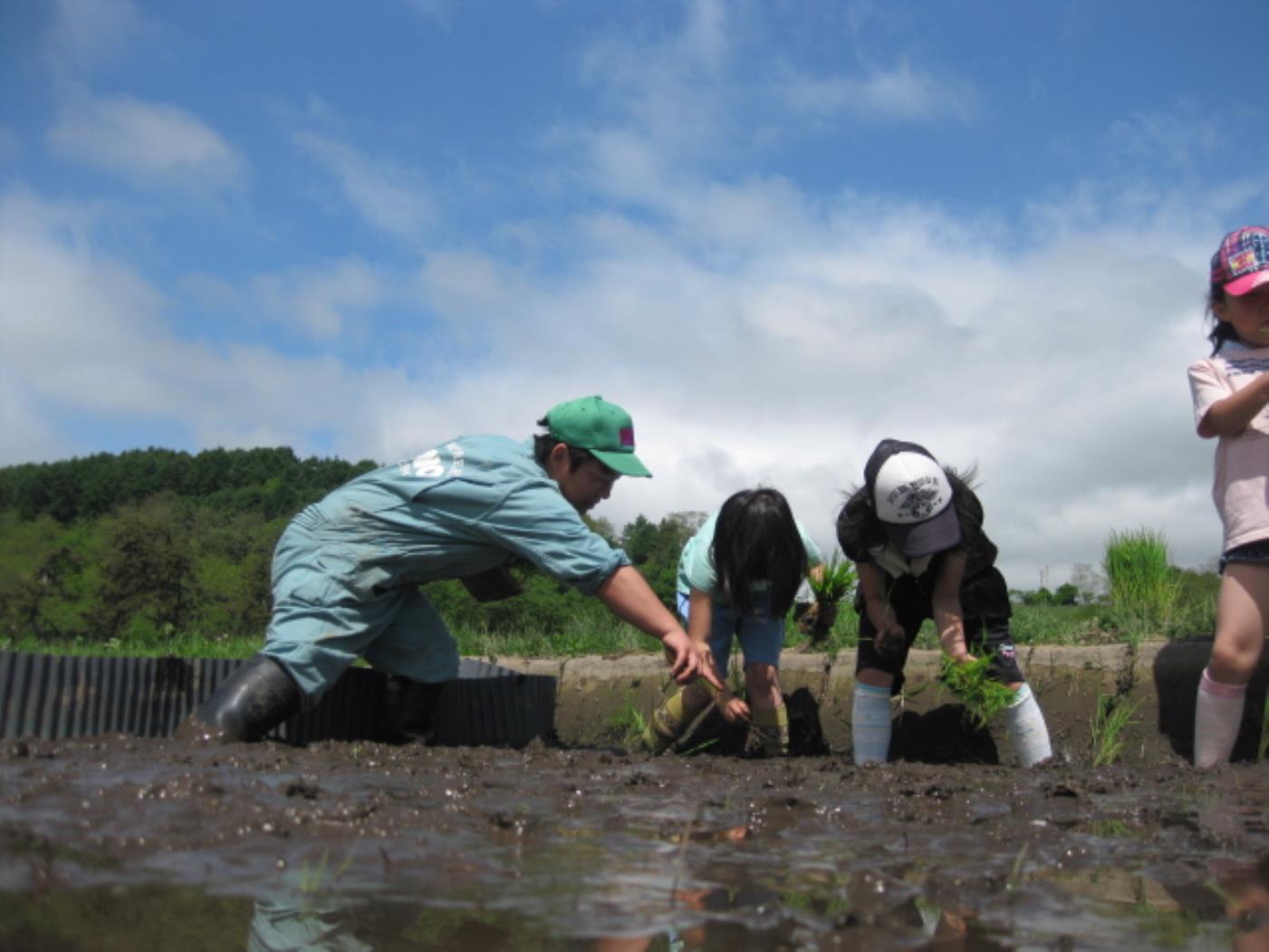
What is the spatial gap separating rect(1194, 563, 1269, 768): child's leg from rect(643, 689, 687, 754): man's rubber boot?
1.93 meters

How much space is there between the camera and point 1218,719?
12.1 ft

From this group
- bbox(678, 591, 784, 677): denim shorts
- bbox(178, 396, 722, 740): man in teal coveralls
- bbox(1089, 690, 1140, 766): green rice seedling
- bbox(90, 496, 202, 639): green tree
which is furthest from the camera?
bbox(90, 496, 202, 639): green tree

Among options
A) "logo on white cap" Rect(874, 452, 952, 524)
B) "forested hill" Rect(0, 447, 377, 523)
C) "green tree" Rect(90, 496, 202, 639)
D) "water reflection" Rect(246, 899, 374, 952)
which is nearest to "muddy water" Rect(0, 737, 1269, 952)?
"water reflection" Rect(246, 899, 374, 952)

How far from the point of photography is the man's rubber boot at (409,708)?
431 centimetres

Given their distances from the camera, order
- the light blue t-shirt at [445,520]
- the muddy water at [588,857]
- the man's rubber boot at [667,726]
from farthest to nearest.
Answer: the man's rubber boot at [667,726]
the light blue t-shirt at [445,520]
the muddy water at [588,857]

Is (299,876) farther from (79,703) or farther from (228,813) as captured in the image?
(79,703)

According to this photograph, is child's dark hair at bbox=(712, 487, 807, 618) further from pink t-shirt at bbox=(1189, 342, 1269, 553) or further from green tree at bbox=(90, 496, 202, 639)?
green tree at bbox=(90, 496, 202, 639)

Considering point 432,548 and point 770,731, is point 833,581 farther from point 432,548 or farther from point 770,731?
point 432,548

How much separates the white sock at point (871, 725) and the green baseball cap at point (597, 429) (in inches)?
45.7

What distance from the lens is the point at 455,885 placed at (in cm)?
185

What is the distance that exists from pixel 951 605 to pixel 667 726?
1331mm

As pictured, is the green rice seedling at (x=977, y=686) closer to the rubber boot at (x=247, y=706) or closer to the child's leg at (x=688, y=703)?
the child's leg at (x=688, y=703)

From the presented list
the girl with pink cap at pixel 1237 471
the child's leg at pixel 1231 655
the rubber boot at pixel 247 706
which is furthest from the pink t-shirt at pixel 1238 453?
the rubber boot at pixel 247 706

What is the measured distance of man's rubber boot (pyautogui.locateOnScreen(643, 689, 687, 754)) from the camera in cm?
468
